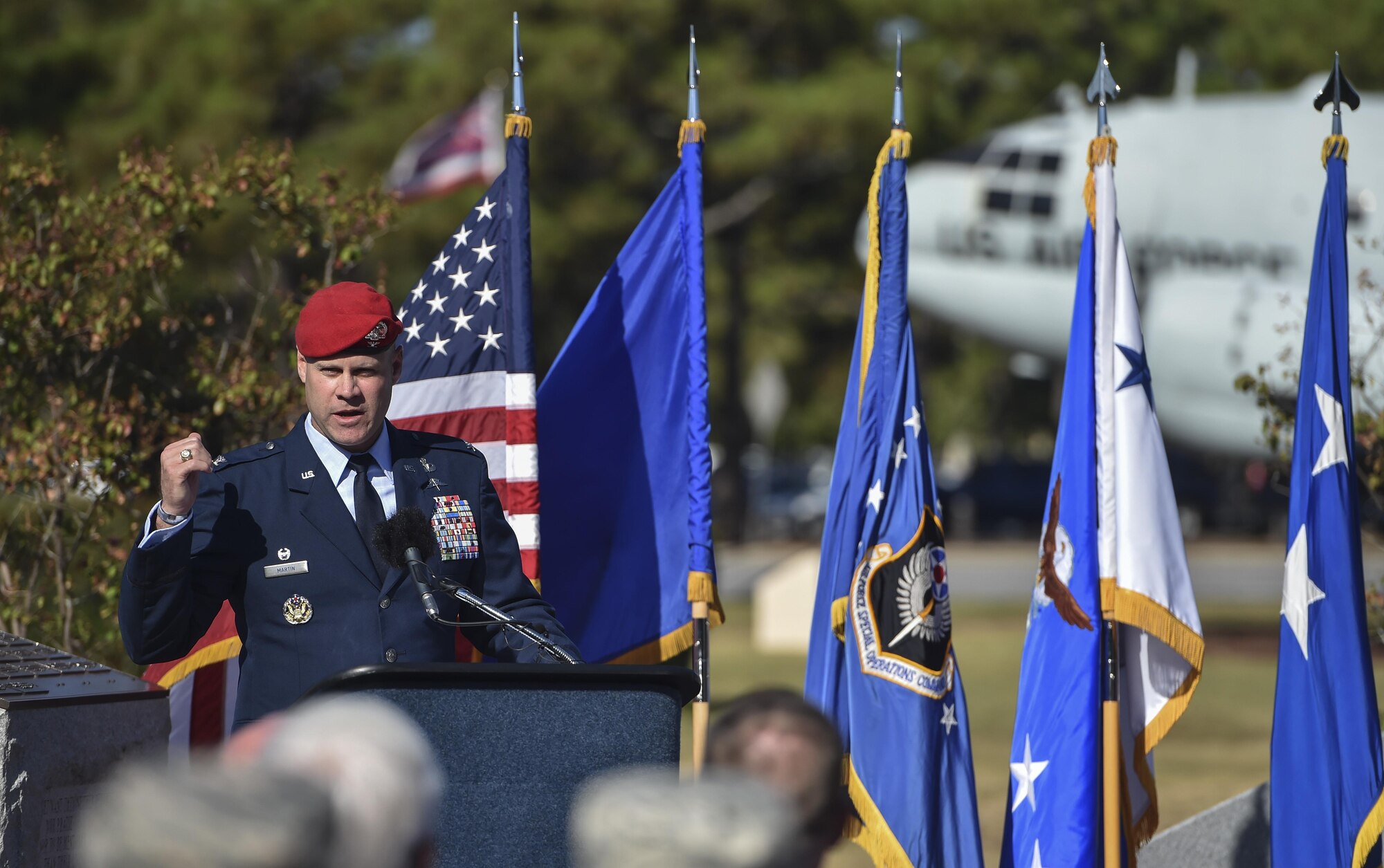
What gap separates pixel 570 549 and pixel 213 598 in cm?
173

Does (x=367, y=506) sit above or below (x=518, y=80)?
below

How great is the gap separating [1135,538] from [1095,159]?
123 cm

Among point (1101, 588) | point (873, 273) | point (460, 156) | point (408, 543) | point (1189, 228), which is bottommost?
point (1101, 588)

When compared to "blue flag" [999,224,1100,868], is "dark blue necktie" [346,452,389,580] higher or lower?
higher

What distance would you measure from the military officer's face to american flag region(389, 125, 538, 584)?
52.9 inches

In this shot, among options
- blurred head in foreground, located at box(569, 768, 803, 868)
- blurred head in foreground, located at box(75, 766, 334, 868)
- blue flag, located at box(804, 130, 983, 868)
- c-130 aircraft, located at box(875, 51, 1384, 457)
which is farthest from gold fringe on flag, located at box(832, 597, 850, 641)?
c-130 aircraft, located at box(875, 51, 1384, 457)

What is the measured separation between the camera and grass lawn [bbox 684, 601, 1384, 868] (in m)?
8.62

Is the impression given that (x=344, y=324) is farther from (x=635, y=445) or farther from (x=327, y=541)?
(x=635, y=445)

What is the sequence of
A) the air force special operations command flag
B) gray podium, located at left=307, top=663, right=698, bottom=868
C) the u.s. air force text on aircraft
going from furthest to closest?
the u.s. air force text on aircraft
the air force special operations command flag
gray podium, located at left=307, top=663, right=698, bottom=868

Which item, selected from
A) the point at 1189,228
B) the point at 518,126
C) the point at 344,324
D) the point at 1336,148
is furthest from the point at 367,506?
the point at 1189,228

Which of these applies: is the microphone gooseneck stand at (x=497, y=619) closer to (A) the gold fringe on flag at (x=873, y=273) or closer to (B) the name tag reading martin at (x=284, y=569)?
(B) the name tag reading martin at (x=284, y=569)

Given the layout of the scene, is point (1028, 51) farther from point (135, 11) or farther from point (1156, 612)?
point (1156, 612)

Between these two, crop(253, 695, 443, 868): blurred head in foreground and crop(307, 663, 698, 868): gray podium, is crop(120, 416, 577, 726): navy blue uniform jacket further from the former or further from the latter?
crop(253, 695, 443, 868): blurred head in foreground

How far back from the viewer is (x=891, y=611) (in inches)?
188
